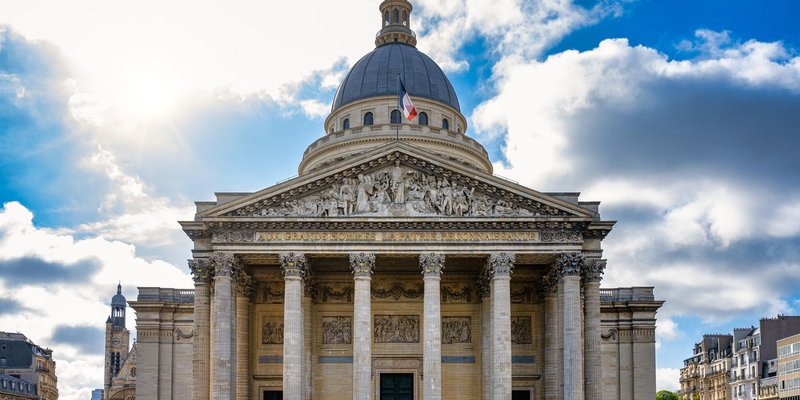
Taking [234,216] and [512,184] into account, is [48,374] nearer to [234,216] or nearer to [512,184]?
[234,216]

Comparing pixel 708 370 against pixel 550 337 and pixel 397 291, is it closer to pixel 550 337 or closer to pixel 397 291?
pixel 550 337

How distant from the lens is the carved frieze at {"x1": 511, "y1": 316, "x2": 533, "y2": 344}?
49500 millimetres

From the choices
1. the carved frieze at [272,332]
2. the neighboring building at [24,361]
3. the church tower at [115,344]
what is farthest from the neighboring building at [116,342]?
the carved frieze at [272,332]

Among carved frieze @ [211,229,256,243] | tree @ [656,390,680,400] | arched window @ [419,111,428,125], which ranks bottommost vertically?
tree @ [656,390,680,400]

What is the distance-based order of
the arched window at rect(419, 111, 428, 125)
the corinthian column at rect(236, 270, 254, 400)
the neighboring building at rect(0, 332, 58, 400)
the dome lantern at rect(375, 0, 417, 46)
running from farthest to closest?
the neighboring building at rect(0, 332, 58, 400) → the dome lantern at rect(375, 0, 417, 46) → the arched window at rect(419, 111, 428, 125) → the corinthian column at rect(236, 270, 254, 400)

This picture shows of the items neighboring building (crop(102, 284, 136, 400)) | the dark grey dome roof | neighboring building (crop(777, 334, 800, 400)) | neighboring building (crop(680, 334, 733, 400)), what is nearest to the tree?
neighboring building (crop(680, 334, 733, 400))

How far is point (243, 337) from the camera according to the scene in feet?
157

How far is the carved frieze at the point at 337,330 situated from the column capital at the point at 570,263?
12.7 m

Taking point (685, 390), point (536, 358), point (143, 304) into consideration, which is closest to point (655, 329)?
point (536, 358)

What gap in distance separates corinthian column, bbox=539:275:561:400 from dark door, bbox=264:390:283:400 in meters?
14.5

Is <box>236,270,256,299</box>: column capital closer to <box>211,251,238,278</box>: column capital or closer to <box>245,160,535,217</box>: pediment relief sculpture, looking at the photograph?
<box>211,251,238,278</box>: column capital

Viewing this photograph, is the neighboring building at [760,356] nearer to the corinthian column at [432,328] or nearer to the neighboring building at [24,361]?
the corinthian column at [432,328]

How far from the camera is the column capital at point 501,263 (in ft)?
143

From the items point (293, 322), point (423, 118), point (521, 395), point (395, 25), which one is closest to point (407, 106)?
point (293, 322)
